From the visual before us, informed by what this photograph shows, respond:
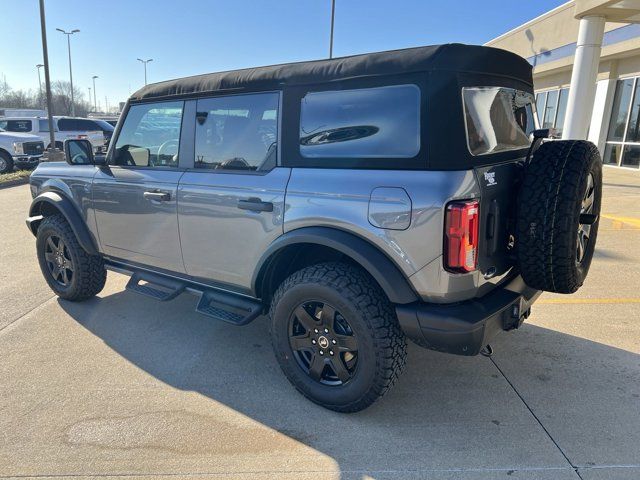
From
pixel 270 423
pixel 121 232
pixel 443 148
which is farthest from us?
pixel 121 232

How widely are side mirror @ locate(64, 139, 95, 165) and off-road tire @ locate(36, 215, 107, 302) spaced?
0.63 meters

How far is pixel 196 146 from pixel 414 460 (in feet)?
8.10

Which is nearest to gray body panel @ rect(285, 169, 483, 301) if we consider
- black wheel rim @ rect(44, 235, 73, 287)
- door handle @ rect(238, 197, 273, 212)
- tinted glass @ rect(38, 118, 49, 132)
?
door handle @ rect(238, 197, 273, 212)

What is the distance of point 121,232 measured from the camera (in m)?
3.85

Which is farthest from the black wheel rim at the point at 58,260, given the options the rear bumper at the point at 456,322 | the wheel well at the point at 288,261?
the rear bumper at the point at 456,322

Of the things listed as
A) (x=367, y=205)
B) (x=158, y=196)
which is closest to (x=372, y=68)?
(x=367, y=205)

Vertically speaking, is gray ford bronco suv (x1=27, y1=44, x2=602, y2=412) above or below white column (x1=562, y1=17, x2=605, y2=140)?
below

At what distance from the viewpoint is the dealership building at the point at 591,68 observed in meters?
11.1

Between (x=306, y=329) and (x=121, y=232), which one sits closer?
(x=306, y=329)

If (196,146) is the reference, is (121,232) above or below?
below

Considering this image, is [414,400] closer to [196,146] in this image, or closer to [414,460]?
[414,460]

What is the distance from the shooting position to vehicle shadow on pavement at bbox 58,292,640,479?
2.43 metres

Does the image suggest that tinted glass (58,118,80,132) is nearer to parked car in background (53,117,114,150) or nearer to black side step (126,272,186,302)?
parked car in background (53,117,114,150)

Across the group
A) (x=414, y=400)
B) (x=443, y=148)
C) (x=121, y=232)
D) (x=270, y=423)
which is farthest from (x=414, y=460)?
(x=121, y=232)
